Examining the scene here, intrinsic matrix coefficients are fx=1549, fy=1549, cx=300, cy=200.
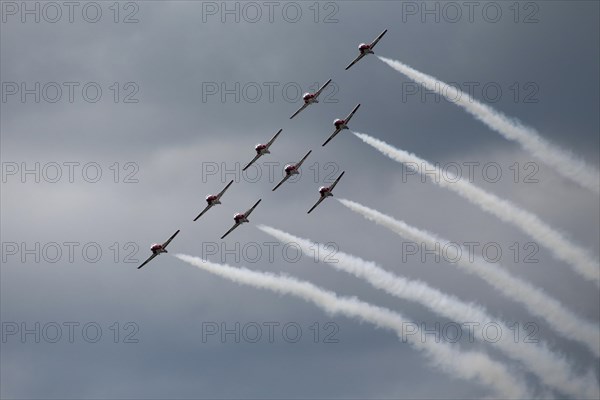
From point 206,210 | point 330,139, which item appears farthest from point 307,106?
point 206,210

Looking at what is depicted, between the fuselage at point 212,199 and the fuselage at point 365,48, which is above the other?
the fuselage at point 365,48

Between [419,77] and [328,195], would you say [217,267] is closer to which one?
[328,195]

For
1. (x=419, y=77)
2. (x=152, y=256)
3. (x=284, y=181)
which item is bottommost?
(x=152, y=256)

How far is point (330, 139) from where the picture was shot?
7156 inches

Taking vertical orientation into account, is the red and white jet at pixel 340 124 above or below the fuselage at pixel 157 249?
above

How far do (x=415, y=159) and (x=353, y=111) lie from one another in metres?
9.43

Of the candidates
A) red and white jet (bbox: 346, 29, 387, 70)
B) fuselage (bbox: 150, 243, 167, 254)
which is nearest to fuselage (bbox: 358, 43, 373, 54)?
red and white jet (bbox: 346, 29, 387, 70)

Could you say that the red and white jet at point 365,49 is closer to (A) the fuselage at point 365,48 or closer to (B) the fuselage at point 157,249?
(A) the fuselage at point 365,48

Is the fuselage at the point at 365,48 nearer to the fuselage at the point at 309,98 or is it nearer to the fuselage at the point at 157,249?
the fuselage at the point at 309,98

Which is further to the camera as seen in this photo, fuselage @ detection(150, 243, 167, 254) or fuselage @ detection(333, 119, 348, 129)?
fuselage @ detection(150, 243, 167, 254)

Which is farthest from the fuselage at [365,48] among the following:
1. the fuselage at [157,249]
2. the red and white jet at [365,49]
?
the fuselage at [157,249]

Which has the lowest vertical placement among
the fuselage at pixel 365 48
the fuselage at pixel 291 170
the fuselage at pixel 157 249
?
the fuselage at pixel 157 249

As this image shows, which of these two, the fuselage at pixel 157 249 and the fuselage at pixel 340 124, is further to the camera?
the fuselage at pixel 157 249

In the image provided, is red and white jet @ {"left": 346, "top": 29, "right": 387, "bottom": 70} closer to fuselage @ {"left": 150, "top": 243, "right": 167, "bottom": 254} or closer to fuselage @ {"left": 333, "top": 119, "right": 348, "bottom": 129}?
fuselage @ {"left": 333, "top": 119, "right": 348, "bottom": 129}
